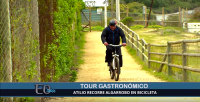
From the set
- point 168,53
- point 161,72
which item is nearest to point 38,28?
point 168,53

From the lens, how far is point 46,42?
725cm

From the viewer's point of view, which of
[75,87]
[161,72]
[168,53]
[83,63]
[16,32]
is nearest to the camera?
[16,32]

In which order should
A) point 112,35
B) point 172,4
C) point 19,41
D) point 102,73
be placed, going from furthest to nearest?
point 172,4 < point 102,73 < point 112,35 < point 19,41

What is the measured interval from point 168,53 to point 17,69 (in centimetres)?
685

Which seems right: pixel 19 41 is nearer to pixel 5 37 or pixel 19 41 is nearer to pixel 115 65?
pixel 5 37

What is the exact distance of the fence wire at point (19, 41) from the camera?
203 inches

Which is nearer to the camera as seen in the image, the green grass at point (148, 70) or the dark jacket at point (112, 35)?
the dark jacket at point (112, 35)

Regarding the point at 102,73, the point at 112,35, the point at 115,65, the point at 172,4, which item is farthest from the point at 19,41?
the point at 172,4

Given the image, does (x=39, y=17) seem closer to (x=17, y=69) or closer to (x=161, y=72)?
(x=17, y=69)

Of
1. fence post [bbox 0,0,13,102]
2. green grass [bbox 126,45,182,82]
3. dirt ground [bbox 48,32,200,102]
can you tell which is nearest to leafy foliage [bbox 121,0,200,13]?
dirt ground [bbox 48,32,200,102]

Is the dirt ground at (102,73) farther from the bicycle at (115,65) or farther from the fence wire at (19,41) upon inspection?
the fence wire at (19,41)

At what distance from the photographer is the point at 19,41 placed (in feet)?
18.2

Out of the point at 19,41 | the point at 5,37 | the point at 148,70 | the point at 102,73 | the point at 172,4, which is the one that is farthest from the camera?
the point at 172,4

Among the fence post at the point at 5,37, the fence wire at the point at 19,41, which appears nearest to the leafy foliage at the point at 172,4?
the fence wire at the point at 19,41
